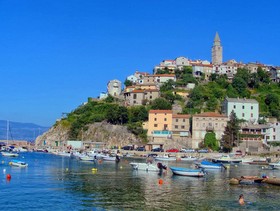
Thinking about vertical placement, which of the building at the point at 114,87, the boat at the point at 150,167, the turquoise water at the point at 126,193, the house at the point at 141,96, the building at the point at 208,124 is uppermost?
the building at the point at 114,87

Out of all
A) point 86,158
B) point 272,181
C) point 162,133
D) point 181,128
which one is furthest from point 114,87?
point 272,181

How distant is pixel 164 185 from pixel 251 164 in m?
35.9

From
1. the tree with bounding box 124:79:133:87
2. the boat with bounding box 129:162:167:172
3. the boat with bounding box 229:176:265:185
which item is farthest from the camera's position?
the tree with bounding box 124:79:133:87

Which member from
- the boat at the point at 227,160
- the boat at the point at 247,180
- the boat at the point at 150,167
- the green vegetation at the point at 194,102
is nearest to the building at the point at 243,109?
the green vegetation at the point at 194,102

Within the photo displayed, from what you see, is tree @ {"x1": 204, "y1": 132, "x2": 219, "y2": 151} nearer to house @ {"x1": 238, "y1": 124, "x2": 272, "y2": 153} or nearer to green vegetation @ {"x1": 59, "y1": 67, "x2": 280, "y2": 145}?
green vegetation @ {"x1": 59, "y1": 67, "x2": 280, "y2": 145}

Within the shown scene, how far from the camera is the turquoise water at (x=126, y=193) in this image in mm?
28000

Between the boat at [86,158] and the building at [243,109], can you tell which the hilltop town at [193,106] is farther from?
the boat at [86,158]

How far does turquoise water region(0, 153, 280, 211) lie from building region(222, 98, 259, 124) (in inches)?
1789

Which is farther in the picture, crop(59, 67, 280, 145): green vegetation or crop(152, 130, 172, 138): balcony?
crop(59, 67, 280, 145): green vegetation

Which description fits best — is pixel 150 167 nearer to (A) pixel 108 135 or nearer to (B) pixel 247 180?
(B) pixel 247 180

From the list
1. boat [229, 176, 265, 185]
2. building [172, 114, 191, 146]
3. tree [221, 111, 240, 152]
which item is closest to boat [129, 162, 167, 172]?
boat [229, 176, 265, 185]

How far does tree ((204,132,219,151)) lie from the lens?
82.0 metres

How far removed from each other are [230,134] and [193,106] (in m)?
17.8

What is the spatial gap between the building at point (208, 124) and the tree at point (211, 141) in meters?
1.29
